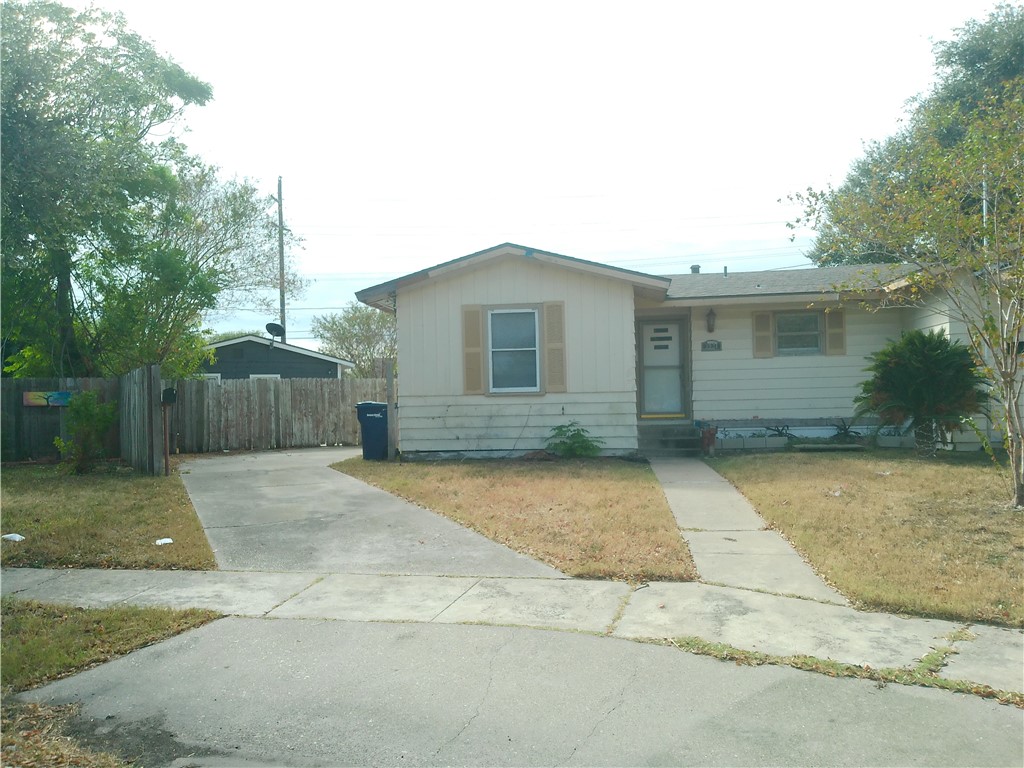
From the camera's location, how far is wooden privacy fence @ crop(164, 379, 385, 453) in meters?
18.5

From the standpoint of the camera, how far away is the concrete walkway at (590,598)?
532 cm

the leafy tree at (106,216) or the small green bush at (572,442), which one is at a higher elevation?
the leafy tree at (106,216)

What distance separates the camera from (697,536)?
842cm

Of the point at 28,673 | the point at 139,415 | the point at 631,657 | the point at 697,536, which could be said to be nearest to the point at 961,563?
the point at 697,536

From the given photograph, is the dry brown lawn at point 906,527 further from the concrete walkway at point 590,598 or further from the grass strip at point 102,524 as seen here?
the grass strip at point 102,524

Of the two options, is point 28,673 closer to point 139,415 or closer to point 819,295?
point 139,415

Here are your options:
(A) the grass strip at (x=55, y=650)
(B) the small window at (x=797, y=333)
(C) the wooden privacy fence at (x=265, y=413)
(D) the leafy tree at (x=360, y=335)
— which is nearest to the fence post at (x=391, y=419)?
(C) the wooden privacy fence at (x=265, y=413)

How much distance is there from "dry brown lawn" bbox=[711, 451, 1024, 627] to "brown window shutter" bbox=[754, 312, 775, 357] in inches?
140

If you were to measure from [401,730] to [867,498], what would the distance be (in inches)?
278

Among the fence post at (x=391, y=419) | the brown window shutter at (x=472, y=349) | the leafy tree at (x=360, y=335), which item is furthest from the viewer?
the leafy tree at (x=360, y=335)

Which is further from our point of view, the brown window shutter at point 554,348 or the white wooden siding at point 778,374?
the white wooden siding at point 778,374

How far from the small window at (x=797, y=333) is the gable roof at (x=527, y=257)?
116 inches

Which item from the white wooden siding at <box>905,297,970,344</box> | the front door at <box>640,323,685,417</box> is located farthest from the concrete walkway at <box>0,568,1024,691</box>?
the front door at <box>640,323,685,417</box>

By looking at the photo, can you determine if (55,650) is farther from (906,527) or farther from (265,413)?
(265,413)
